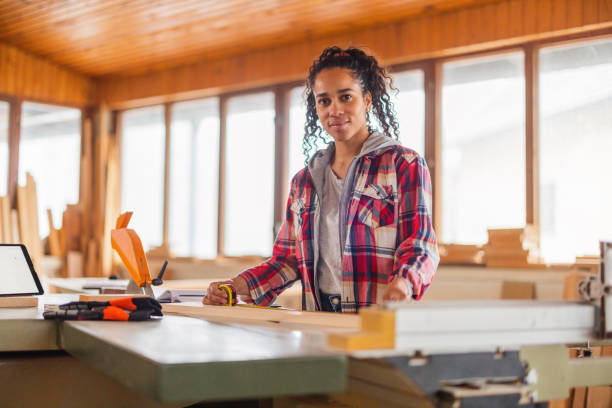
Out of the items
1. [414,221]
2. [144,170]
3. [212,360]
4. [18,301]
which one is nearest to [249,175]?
[144,170]

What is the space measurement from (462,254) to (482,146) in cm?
96

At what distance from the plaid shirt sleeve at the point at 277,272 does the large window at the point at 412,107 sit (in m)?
4.07

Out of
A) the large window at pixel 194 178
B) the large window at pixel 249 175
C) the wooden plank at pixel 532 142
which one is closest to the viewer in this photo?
the wooden plank at pixel 532 142

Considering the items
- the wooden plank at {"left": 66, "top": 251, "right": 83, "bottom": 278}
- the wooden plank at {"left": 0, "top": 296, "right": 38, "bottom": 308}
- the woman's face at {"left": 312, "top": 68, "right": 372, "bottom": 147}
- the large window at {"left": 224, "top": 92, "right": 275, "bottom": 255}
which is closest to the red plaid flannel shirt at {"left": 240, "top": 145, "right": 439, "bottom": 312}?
the woman's face at {"left": 312, "top": 68, "right": 372, "bottom": 147}

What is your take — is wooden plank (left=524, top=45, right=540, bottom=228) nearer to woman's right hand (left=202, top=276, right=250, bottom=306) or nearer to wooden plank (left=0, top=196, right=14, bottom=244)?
woman's right hand (left=202, top=276, right=250, bottom=306)

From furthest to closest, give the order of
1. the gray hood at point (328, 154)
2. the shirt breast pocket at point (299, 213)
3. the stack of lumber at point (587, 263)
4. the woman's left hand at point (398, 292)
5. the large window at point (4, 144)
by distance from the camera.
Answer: the large window at point (4, 144)
the stack of lumber at point (587, 263)
the shirt breast pocket at point (299, 213)
the gray hood at point (328, 154)
the woman's left hand at point (398, 292)

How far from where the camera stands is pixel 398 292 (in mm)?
1616

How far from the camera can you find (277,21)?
6617 mm

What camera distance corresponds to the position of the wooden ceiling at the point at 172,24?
6.26 metres

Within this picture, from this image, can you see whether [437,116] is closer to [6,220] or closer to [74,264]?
[74,264]

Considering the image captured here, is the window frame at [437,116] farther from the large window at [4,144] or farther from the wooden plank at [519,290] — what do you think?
the large window at [4,144]

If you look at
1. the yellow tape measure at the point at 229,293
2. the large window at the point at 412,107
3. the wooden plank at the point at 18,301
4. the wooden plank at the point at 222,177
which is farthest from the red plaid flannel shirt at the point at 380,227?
the wooden plank at the point at 222,177

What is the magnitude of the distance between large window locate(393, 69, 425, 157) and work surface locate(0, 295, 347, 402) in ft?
16.1

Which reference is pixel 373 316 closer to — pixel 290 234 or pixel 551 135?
pixel 290 234
